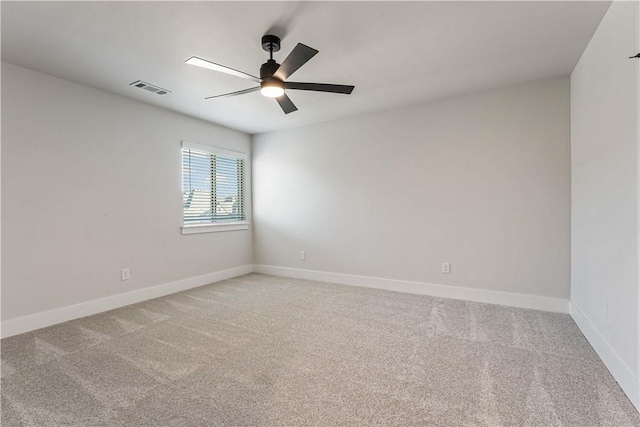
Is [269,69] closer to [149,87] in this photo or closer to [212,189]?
[149,87]

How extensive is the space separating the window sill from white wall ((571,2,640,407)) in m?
4.26

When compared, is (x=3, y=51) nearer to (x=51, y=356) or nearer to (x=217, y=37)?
(x=217, y=37)

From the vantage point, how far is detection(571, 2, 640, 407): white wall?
1.69 m

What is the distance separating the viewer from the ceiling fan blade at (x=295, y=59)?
5.95 ft

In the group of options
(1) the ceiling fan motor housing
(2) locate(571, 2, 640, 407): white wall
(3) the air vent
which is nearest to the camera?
(2) locate(571, 2, 640, 407): white wall

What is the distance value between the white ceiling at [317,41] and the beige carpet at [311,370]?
92.7 inches

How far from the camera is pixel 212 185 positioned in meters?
4.54

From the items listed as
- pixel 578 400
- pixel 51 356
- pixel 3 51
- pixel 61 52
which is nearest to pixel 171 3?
pixel 61 52

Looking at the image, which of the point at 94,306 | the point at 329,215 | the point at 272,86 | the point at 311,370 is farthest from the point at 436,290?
the point at 94,306

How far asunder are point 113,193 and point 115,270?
85cm

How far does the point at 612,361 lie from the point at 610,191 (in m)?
1.10

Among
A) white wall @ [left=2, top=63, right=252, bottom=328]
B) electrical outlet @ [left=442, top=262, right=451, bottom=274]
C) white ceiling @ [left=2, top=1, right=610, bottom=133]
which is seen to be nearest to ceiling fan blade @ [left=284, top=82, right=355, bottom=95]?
white ceiling @ [left=2, top=1, right=610, bottom=133]

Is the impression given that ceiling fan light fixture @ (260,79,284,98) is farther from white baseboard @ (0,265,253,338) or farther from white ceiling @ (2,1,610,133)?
white baseboard @ (0,265,253,338)

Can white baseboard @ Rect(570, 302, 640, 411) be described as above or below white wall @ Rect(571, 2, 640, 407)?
below
